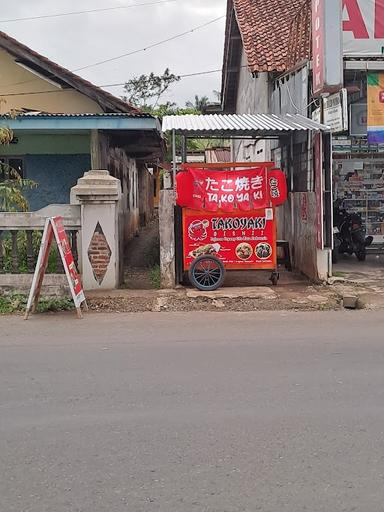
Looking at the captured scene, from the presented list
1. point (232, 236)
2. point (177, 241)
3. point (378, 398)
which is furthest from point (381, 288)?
point (378, 398)

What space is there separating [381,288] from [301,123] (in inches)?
121

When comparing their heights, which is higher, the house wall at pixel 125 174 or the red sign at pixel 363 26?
the red sign at pixel 363 26

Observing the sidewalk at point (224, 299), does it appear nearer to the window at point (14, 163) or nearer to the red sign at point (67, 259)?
the red sign at point (67, 259)

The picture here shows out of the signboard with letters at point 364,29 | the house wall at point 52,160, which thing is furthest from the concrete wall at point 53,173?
the signboard with letters at point 364,29

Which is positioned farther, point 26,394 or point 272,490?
point 26,394

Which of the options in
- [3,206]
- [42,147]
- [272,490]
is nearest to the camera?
[272,490]

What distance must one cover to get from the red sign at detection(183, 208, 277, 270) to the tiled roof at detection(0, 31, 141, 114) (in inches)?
184

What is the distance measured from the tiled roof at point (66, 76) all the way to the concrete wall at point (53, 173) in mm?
1325

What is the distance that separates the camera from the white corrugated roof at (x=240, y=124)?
1042cm

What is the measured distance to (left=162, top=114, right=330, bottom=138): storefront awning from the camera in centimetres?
1043

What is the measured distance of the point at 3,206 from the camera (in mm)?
11539

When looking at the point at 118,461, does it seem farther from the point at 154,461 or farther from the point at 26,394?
the point at 26,394

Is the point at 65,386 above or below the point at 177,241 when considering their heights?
below

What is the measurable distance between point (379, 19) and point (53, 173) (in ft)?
25.4
